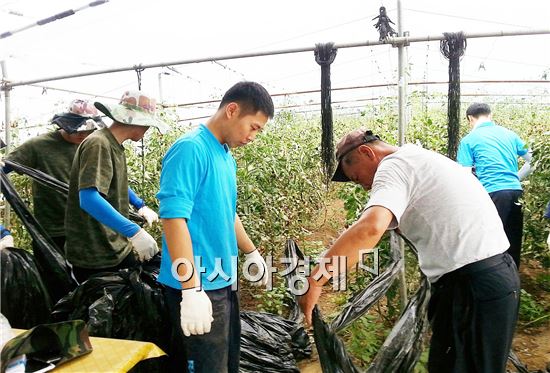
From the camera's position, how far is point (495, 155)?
11.0 ft

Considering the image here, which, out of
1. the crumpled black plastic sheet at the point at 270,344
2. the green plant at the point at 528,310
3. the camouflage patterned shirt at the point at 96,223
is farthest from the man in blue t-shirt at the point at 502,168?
the camouflage patterned shirt at the point at 96,223

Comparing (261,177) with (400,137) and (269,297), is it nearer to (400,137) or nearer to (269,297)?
(269,297)

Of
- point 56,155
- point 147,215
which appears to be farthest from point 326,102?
point 56,155

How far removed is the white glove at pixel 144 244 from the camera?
2.03 metres

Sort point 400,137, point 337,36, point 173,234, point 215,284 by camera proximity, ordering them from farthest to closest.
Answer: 1. point 337,36
2. point 400,137
3. point 215,284
4. point 173,234

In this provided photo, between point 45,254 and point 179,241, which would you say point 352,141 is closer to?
point 179,241

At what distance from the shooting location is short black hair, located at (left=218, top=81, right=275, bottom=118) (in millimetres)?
1604

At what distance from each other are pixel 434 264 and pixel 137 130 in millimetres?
1516

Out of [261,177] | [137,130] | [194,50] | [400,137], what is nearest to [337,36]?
[194,50]

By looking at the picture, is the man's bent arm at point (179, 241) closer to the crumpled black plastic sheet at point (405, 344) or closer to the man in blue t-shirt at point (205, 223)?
the man in blue t-shirt at point (205, 223)

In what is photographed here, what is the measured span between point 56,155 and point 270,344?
1.66 meters

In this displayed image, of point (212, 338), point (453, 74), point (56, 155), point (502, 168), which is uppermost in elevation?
point (453, 74)

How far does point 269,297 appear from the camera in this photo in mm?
3057

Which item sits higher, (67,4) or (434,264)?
(67,4)
